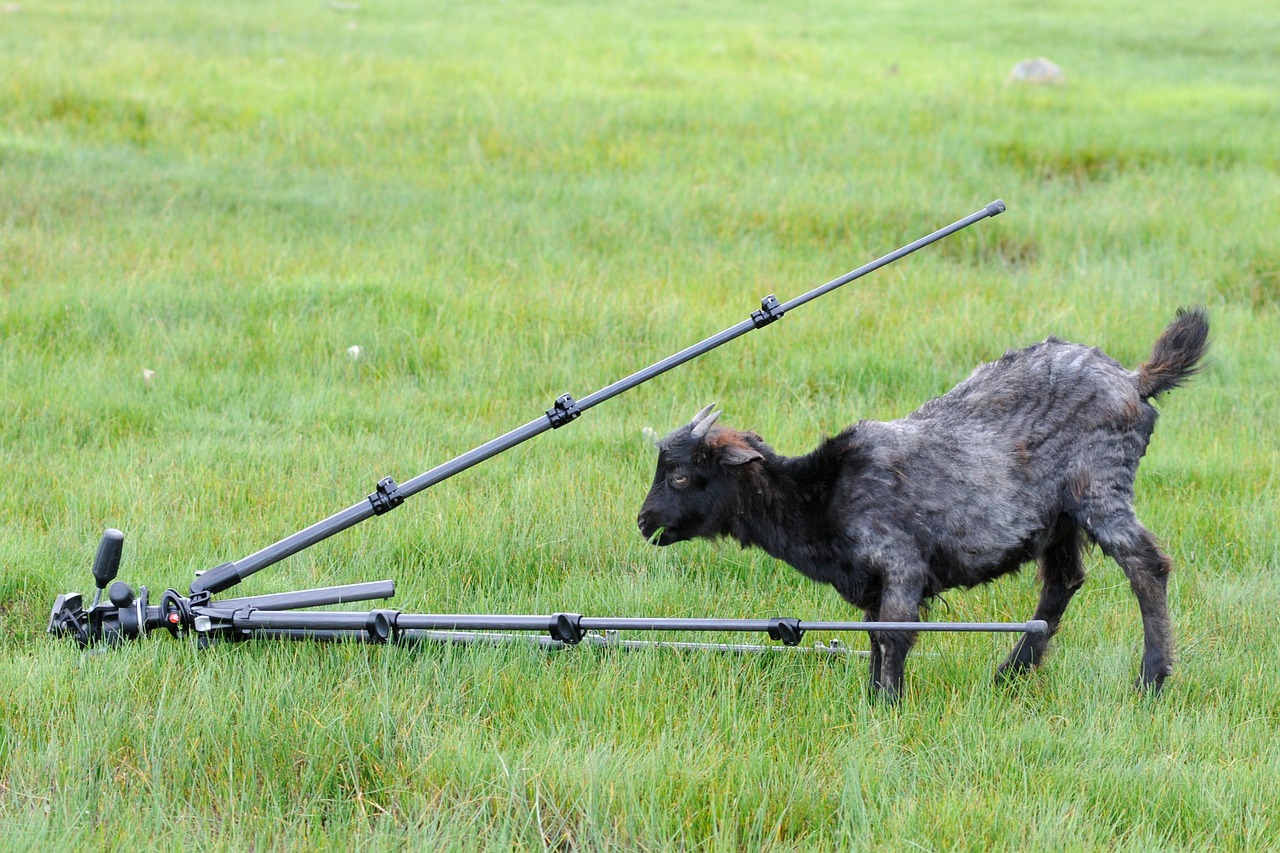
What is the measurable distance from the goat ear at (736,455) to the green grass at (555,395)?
2.66 ft

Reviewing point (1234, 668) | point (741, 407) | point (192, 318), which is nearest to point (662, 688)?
point (1234, 668)

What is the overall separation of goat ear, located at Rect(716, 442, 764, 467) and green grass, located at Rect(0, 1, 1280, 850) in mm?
809

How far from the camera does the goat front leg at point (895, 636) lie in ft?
15.4

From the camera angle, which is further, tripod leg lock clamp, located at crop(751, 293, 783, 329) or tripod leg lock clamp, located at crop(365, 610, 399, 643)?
tripod leg lock clamp, located at crop(751, 293, 783, 329)

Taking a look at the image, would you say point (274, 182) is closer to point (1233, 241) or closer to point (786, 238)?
point (786, 238)

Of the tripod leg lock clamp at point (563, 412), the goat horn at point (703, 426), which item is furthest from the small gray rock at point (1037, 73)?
the tripod leg lock clamp at point (563, 412)

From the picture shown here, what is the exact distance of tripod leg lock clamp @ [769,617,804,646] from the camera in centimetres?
419

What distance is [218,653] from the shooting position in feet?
15.7

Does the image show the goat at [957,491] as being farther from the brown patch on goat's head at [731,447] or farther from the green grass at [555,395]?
the green grass at [555,395]

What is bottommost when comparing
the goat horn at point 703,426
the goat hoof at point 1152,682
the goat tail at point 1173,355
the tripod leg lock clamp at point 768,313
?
the goat hoof at point 1152,682

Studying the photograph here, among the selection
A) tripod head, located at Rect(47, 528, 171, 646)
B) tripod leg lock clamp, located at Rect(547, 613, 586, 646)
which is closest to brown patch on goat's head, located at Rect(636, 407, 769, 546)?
tripod leg lock clamp, located at Rect(547, 613, 586, 646)

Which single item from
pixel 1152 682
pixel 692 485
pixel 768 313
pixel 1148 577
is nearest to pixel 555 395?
pixel 692 485

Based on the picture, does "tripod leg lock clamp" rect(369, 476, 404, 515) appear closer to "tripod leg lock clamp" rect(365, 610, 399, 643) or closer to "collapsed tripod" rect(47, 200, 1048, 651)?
"collapsed tripod" rect(47, 200, 1048, 651)

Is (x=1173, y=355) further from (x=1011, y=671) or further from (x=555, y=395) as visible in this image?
(x=555, y=395)
